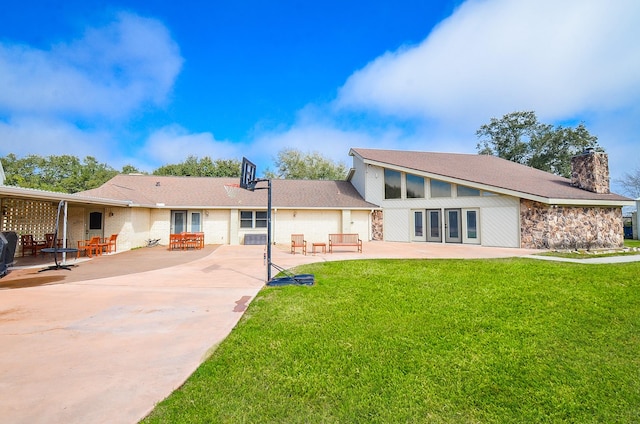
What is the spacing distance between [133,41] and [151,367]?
58.9 ft

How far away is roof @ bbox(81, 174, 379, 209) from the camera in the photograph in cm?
1820

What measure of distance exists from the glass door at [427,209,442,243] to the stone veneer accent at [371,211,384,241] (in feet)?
10.7

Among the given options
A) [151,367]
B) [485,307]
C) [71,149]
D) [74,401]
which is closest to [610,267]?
[485,307]

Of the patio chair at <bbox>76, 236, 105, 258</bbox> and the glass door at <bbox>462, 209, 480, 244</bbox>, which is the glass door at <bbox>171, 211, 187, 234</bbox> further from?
the glass door at <bbox>462, 209, 480, 244</bbox>

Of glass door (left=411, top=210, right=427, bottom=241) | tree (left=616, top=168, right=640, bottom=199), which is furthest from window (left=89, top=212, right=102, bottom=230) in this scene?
tree (left=616, top=168, right=640, bottom=199)

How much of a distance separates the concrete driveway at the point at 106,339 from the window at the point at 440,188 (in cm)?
1328

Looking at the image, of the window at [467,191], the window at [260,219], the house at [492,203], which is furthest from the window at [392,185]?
the window at [260,219]

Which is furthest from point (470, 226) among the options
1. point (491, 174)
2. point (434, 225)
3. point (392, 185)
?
point (392, 185)

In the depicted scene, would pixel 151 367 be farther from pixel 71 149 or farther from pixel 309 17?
pixel 71 149

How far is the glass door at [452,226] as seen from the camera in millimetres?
16750

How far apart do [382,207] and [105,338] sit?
17514mm

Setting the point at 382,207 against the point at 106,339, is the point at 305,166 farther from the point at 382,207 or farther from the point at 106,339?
the point at 106,339

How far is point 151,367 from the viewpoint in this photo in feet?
11.2

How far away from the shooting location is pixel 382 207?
19828mm
